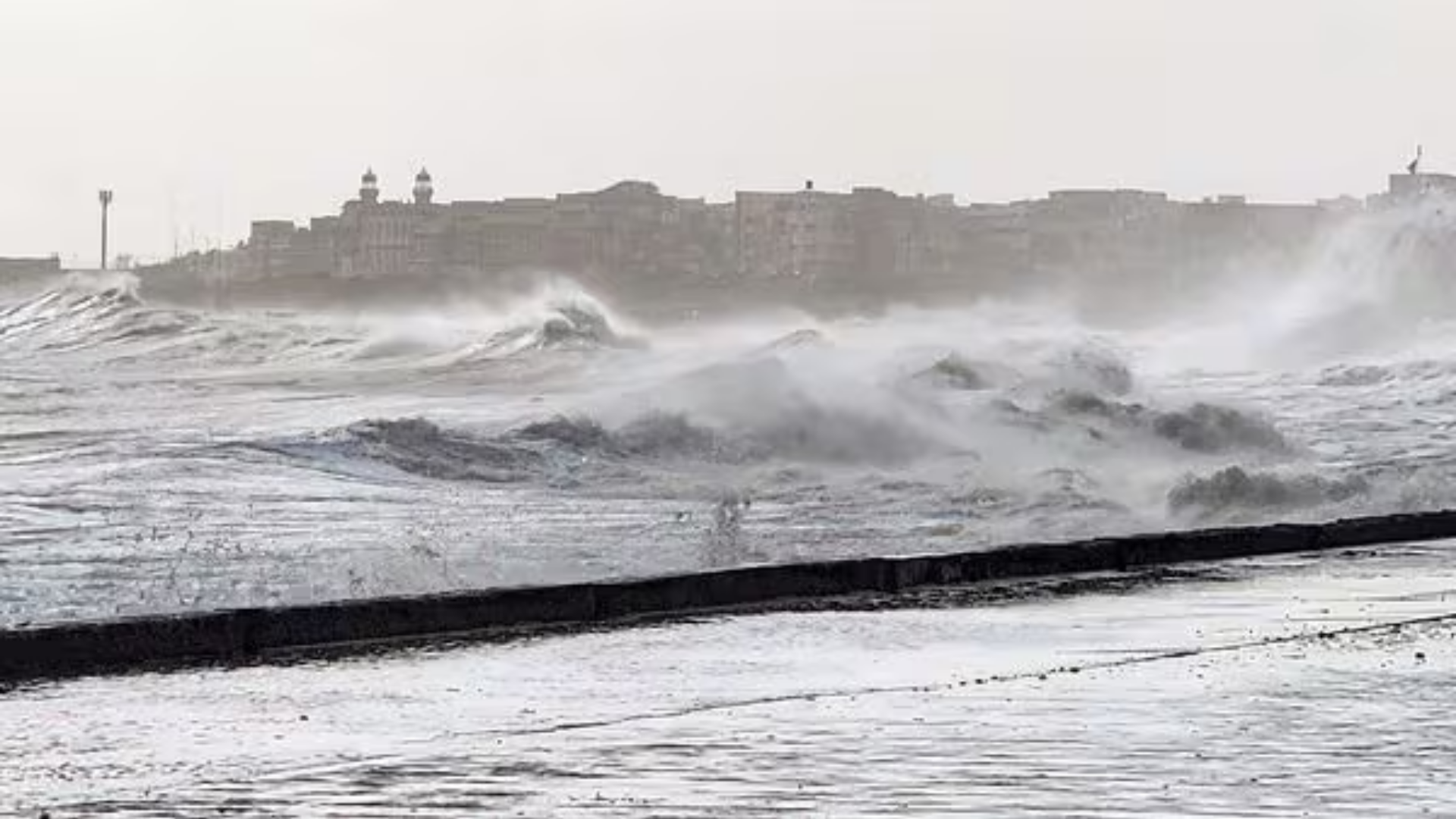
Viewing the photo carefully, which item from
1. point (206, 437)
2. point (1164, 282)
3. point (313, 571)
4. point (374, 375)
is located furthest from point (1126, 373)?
point (1164, 282)

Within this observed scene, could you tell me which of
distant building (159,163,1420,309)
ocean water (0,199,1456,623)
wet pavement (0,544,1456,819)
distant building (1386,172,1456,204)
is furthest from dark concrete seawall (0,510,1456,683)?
distant building (159,163,1420,309)

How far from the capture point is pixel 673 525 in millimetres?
19641

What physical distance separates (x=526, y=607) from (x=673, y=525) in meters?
9.55

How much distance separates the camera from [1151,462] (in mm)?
29062

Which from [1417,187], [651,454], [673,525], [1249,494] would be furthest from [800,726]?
[1417,187]

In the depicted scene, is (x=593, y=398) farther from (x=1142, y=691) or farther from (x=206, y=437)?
(x=1142, y=691)

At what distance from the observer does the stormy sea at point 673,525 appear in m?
6.44

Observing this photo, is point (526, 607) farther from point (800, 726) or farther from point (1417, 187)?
point (1417, 187)

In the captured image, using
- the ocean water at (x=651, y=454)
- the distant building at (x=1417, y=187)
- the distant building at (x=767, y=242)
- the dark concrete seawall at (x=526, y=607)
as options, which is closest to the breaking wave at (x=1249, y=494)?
the ocean water at (x=651, y=454)

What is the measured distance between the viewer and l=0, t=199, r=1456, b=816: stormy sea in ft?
21.1

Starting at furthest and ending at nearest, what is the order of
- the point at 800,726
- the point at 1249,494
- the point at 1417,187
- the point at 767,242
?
the point at 767,242 → the point at 1417,187 → the point at 1249,494 → the point at 800,726

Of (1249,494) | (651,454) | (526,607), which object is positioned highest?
(526,607)

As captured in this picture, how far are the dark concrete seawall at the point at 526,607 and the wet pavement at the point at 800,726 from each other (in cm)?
33

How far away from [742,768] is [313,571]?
9.03m
